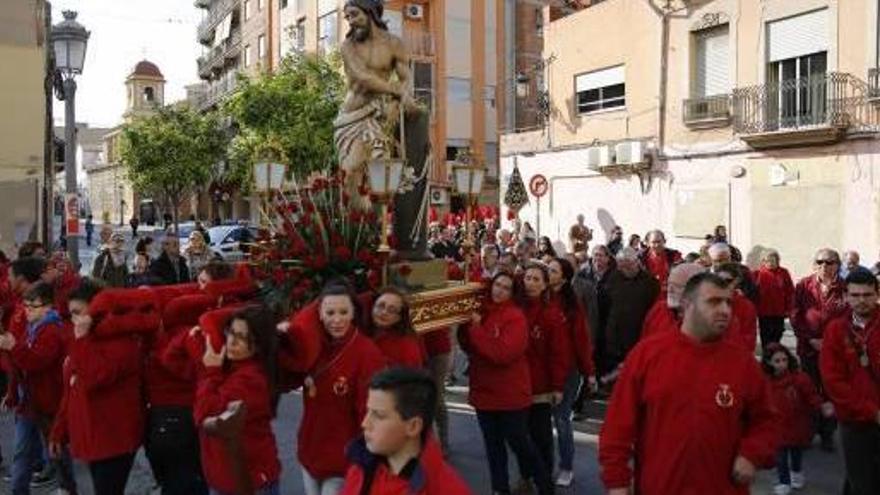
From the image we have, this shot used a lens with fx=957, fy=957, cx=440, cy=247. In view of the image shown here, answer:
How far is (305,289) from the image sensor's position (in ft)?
20.5

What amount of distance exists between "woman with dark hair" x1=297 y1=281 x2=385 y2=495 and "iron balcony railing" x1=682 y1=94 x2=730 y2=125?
1666cm

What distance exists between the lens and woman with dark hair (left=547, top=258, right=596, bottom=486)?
23.2 ft

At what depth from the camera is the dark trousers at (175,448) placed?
5312 mm

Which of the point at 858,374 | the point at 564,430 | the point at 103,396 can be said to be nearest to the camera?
the point at 103,396

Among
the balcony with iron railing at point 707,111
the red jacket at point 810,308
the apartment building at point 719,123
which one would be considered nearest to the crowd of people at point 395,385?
the red jacket at point 810,308

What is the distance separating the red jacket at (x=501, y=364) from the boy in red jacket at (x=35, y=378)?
269 cm

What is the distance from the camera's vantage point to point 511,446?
6461mm

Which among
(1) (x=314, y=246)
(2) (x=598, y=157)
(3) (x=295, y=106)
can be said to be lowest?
(1) (x=314, y=246)

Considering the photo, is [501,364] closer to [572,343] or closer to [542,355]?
[542,355]

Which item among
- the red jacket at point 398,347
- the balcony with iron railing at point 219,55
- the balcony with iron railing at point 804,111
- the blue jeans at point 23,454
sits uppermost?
the balcony with iron railing at point 219,55

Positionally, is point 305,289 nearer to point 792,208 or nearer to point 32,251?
point 32,251

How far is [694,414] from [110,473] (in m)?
3.29

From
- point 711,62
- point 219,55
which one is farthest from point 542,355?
point 219,55

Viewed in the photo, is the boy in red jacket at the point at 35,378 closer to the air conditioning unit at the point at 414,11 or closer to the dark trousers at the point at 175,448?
the dark trousers at the point at 175,448
